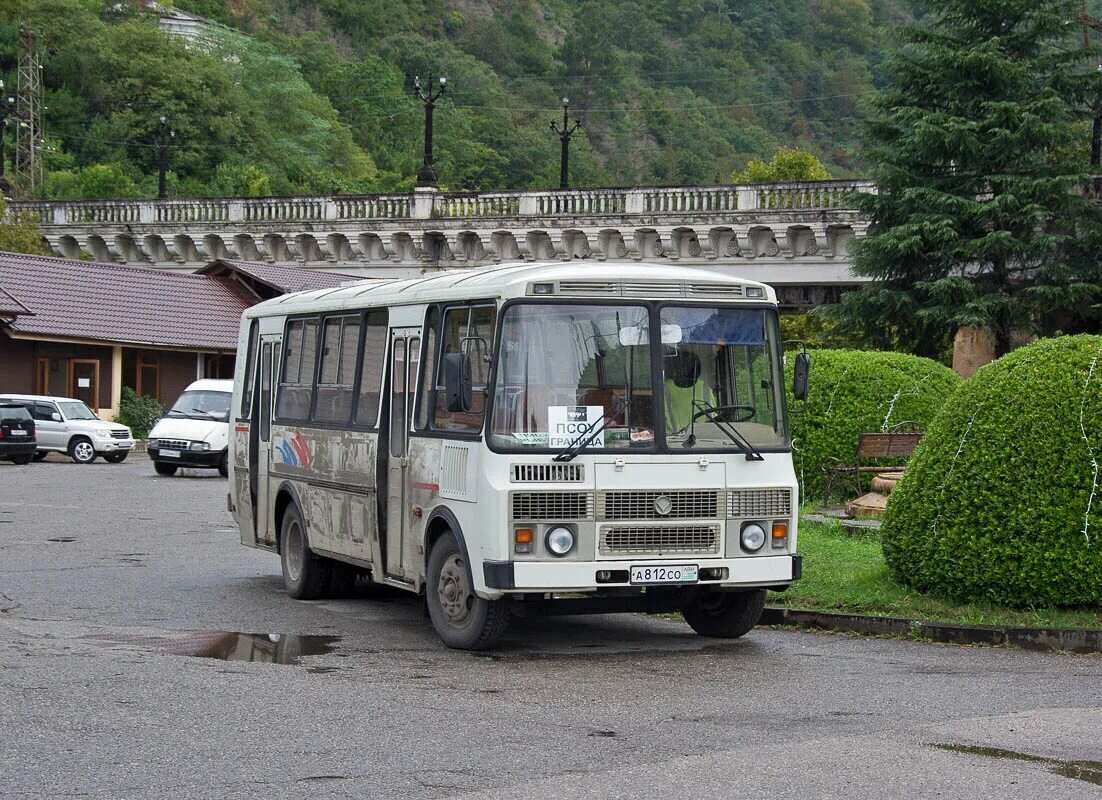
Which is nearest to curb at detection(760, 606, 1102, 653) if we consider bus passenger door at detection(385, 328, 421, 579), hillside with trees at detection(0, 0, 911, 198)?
bus passenger door at detection(385, 328, 421, 579)

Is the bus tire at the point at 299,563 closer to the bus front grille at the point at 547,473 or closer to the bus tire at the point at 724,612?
the bus tire at the point at 724,612

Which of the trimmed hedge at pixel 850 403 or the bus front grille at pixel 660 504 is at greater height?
the trimmed hedge at pixel 850 403

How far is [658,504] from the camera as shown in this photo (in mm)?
11461

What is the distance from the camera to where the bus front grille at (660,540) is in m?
11.3

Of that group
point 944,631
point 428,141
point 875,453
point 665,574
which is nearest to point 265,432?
point 665,574

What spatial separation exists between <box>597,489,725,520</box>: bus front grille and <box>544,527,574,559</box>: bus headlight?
24cm

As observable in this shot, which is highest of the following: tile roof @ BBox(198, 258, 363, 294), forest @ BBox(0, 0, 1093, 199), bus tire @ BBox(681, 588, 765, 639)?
forest @ BBox(0, 0, 1093, 199)

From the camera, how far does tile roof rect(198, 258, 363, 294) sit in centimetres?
5791

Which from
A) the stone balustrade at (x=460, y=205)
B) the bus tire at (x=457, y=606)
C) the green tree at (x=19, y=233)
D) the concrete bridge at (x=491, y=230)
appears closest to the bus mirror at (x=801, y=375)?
the bus tire at (x=457, y=606)

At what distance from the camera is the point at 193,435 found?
3578cm

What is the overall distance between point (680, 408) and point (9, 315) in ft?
123

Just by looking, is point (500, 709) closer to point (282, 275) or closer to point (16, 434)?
point (16, 434)

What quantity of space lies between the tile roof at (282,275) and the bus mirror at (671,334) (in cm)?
4491

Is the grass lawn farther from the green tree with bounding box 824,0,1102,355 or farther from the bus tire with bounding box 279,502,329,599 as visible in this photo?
the green tree with bounding box 824,0,1102,355
